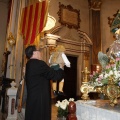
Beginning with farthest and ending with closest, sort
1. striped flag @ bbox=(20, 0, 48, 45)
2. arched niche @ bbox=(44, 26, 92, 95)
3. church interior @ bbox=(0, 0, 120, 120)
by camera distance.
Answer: arched niche @ bbox=(44, 26, 92, 95) < church interior @ bbox=(0, 0, 120, 120) < striped flag @ bbox=(20, 0, 48, 45)

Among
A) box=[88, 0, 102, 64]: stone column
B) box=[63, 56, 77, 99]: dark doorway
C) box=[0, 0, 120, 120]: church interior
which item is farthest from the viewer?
box=[88, 0, 102, 64]: stone column

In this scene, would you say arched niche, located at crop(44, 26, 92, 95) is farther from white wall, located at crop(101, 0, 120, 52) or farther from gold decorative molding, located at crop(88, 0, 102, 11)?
gold decorative molding, located at crop(88, 0, 102, 11)

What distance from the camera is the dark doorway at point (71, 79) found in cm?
871

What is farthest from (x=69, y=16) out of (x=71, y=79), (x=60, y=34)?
(x=71, y=79)

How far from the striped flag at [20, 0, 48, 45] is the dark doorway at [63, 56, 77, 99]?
3838 millimetres

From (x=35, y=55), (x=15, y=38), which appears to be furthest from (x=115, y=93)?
(x=15, y=38)

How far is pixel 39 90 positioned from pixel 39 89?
12 mm

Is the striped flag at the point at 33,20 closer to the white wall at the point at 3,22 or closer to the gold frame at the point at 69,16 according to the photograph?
the gold frame at the point at 69,16

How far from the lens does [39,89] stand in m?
2.13

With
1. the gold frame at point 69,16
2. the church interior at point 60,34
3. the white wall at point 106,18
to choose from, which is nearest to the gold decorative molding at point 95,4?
the church interior at point 60,34

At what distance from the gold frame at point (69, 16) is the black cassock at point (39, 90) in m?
6.91

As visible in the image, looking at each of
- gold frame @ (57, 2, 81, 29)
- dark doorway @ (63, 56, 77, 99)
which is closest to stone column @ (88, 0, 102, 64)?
gold frame @ (57, 2, 81, 29)

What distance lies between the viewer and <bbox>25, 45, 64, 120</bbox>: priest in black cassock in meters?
2.11

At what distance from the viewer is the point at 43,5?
5.38 metres
